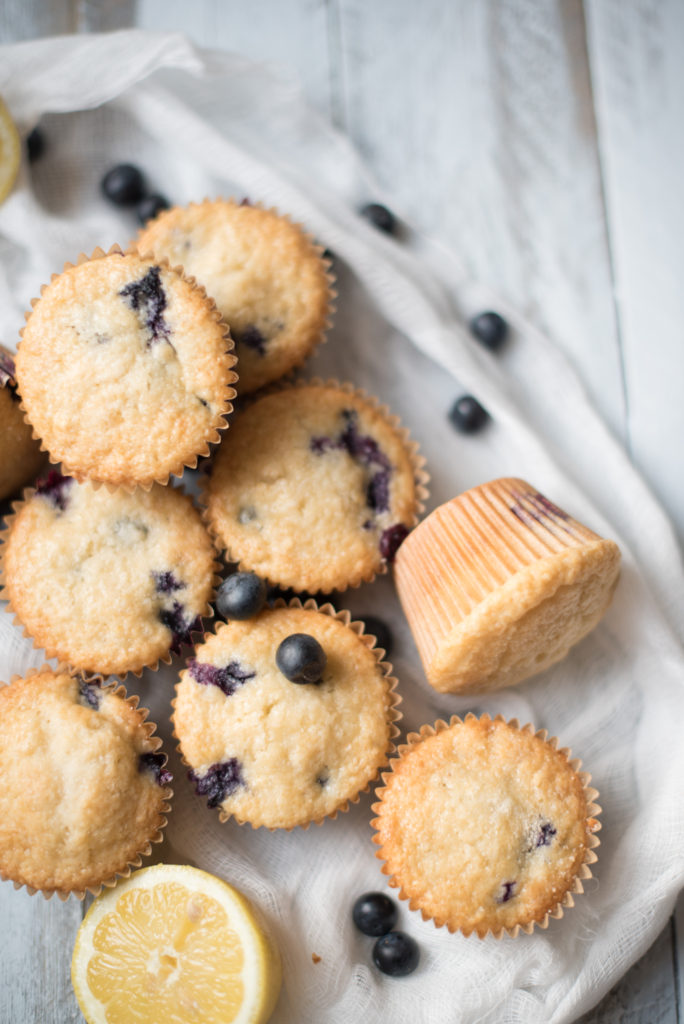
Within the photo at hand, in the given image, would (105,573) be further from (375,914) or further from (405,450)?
(375,914)

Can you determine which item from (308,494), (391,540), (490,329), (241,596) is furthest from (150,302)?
(490,329)

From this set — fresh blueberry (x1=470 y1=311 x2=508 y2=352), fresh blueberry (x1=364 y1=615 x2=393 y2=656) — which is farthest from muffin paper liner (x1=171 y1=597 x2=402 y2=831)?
fresh blueberry (x1=470 y1=311 x2=508 y2=352)

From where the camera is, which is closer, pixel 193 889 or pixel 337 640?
pixel 193 889

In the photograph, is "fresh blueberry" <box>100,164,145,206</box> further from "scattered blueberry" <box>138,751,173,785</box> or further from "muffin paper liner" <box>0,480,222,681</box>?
"scattered blueberry" <box>138,751,173,785</box>

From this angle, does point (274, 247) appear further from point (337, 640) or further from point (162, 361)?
point (337, 640)

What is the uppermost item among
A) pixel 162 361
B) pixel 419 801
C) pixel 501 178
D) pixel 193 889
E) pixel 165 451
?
pixel 501 178

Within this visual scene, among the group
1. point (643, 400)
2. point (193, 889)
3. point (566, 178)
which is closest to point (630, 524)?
point (643, 400)

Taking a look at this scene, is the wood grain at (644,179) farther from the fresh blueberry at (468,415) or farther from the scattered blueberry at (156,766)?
the scattered blueberry at (156,766)
